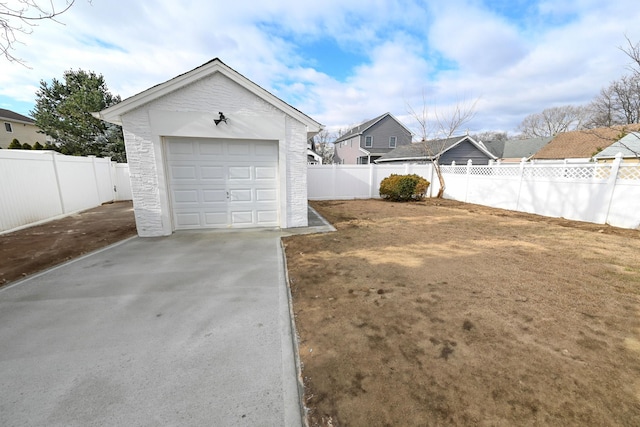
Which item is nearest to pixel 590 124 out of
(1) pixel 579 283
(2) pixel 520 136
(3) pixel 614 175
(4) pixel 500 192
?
(2) pixel 520 136

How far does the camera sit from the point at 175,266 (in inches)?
186

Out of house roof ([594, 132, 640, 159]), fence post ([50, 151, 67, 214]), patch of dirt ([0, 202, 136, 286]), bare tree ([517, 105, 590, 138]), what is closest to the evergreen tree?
fence post ([50, 151, 67, 214])

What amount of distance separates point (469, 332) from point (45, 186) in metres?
12.5

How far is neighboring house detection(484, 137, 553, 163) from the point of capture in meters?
32.6

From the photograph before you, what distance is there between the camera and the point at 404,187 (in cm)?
1291

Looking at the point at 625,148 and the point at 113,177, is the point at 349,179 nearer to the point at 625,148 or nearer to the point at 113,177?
the point at 113,177

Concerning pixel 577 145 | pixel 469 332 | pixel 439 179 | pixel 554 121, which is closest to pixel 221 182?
pixel 469 332

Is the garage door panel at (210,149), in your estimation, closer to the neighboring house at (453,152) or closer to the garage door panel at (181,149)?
the garage door panel at (181,149)

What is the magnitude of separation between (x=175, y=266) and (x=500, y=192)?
12.2m

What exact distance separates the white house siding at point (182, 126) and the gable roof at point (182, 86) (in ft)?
0.39

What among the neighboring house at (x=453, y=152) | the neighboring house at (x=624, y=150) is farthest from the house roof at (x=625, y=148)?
the neighboring house at (x=453, y=152)

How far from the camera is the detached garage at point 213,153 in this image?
20.5ft

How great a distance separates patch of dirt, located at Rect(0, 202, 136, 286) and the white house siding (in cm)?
118

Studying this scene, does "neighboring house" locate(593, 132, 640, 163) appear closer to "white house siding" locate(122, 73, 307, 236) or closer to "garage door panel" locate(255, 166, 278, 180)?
"white house siding" locate(122, 73, 307, 236)
